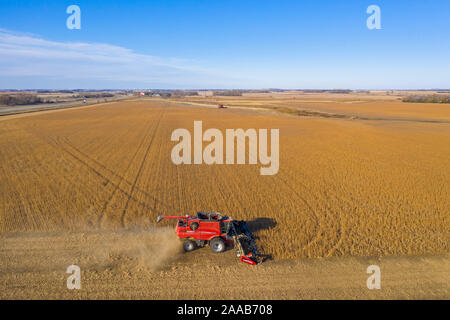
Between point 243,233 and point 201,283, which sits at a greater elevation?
point 243,233

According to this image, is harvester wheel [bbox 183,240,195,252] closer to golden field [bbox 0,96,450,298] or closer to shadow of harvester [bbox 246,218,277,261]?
golden field [bbox 0,96,450,298]

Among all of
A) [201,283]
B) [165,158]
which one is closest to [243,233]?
[201,283]

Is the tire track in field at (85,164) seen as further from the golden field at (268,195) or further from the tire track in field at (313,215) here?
the tire track in field at (313,215)

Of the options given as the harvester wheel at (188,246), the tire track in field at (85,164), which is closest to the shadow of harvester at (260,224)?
the harvester wheel at (188,246)

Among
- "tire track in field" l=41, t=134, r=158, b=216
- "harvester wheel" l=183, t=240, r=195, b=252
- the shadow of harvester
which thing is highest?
"tire track in field" l=41, t=134, r=158, b=216

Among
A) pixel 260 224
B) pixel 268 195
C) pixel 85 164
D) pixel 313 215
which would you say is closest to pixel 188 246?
pixel 260 224

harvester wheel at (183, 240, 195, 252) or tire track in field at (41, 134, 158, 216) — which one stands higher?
tire track in field at (41, 134, 158, 216)

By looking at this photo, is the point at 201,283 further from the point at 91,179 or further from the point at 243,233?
the point at 91,179

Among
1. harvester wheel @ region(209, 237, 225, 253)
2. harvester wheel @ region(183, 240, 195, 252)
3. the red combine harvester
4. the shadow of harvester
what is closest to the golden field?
the shadow of harvester
